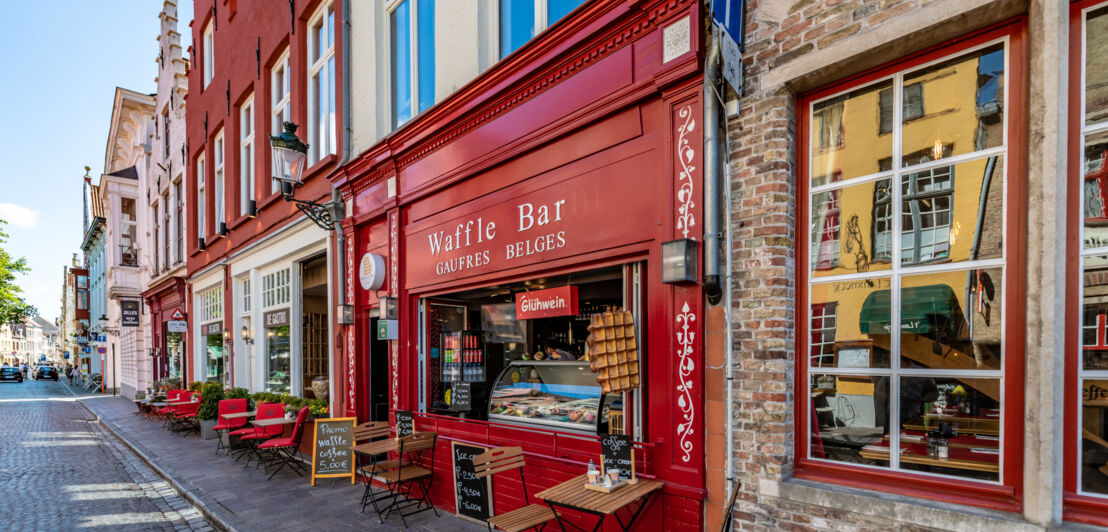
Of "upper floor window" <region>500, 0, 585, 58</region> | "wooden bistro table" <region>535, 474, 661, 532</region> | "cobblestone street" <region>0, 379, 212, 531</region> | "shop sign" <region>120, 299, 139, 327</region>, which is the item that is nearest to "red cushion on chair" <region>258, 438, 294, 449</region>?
"cobblestone street" <region>0, 379, 212, 531</region>

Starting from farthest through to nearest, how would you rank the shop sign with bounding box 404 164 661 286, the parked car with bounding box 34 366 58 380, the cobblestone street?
the parked car with bounding box 34 366 58 380
the cobblestone street
the shop sign with bounding box 404 164 661 286

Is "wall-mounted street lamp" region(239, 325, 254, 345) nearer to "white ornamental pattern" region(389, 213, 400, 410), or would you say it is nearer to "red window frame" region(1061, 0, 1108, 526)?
"white ornamental pattern" region(389, 213, 400, 410)

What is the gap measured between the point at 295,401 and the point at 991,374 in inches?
417

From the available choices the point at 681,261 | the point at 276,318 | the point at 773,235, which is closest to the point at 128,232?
the point at 276,318

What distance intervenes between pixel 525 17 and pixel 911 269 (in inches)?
183

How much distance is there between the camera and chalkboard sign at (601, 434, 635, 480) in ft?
13.4

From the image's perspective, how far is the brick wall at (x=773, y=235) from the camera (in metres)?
3.36

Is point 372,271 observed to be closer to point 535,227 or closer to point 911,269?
point 535,227

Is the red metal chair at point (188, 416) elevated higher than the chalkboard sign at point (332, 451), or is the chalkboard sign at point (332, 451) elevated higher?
the chalkboard sign at point (332, 451)

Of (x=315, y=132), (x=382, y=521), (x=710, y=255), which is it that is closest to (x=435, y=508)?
(x=382, y=521)

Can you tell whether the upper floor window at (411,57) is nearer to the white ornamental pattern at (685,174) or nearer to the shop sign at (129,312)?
the white ornamental pattern at (685,174)

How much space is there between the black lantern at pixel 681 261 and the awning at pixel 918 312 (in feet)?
3.60

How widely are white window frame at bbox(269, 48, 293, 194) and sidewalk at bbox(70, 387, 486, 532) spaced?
549cm

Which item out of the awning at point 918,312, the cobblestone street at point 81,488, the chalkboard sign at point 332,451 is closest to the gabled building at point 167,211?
the cobblestone street at point 81,488
